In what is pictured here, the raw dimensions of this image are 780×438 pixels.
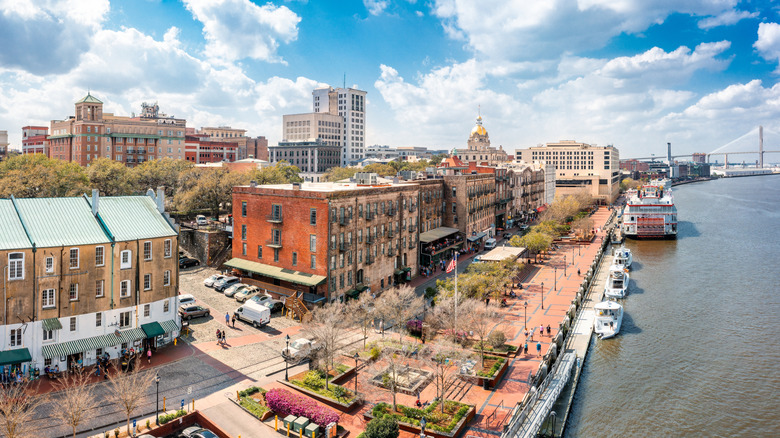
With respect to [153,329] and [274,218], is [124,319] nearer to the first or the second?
[153,329]

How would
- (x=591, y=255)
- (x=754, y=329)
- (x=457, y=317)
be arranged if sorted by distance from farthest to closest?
(x=591, y=255)
(x=754, y=329)
(x=457, y=317)

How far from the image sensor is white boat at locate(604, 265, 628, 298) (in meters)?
68.8

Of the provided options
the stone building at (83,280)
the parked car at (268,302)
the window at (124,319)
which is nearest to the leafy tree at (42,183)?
the stone building at (83,280)

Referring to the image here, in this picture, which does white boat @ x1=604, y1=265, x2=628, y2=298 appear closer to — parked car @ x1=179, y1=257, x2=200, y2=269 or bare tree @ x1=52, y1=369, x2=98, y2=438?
parked car @ x1=179, y1=257, x2=200, y2=269

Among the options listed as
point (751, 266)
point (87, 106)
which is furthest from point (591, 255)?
point (87, 106)

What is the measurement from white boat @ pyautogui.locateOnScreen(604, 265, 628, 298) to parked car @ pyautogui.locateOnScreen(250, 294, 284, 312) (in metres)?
42.7

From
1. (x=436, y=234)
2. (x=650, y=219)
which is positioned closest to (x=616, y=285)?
(x=436, y=234)

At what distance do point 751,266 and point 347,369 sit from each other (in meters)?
80.3

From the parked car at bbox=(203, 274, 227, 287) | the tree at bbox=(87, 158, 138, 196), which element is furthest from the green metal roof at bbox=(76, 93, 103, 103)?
the parked car at bbox=(203, 274, 227, 287)

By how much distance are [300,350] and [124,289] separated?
1491cm

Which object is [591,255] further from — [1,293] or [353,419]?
[1,293]

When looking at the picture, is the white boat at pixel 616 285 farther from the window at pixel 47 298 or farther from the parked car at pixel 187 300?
the window at pixel 47 298

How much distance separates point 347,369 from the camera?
40.0 m

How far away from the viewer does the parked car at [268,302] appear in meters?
53.4
